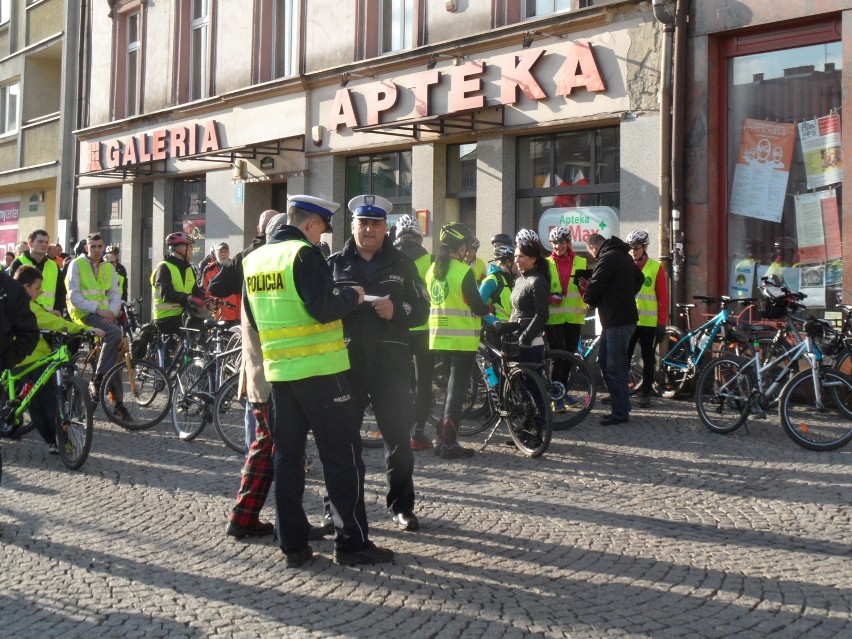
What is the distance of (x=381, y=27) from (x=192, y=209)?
659cm

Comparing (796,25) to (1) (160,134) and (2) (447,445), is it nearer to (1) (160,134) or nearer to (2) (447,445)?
(2) (447,445)

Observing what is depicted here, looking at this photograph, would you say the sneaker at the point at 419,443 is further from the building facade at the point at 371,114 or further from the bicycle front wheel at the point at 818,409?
the building facade at the point at 371,114

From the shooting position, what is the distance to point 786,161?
38.9 feet

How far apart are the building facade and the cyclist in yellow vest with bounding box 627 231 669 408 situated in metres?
1.08

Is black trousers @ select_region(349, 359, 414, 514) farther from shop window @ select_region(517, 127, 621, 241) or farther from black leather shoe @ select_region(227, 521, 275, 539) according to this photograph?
shop window @ select_region(517, 127, 621, 241)

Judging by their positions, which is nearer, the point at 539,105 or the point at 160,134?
the point at 539,105

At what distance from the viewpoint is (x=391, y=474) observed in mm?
5965

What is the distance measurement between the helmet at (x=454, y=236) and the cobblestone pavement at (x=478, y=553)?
1.70 metres

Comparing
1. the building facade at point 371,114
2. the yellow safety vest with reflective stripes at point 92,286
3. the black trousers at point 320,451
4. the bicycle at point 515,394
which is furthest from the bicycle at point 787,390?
the yellow safety vest with reflective stripes at point 92,286

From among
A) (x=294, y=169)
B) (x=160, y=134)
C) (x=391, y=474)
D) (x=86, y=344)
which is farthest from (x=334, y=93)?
(x=391, y=474)

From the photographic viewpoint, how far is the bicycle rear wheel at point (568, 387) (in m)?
9.40

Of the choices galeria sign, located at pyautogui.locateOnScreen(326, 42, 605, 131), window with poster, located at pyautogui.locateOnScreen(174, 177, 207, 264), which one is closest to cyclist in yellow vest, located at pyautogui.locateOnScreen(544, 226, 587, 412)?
galeria sign, located at pyautogui.locateOnScreen(326, 42, 605, 131)

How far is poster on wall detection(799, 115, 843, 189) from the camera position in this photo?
11.4 meters

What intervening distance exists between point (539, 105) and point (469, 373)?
6307 mm
